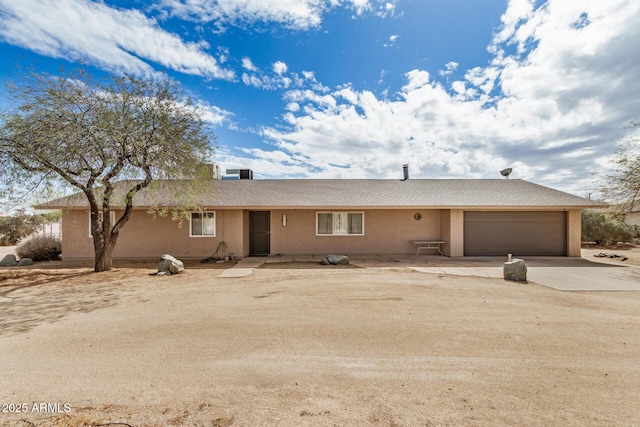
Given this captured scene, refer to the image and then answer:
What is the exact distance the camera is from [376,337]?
4438 millimetres

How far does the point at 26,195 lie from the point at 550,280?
605 inches

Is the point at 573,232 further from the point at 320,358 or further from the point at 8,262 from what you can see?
the point at 8,262

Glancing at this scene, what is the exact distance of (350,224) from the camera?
13617mm

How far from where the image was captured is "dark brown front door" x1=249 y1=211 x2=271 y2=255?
13719 mm

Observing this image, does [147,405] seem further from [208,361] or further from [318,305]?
[318,305]

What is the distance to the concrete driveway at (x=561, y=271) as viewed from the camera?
7.86m

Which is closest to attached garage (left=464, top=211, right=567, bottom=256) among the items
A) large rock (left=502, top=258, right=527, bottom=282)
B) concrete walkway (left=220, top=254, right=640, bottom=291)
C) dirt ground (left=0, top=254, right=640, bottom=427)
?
concrete walkway (left=220, top=254, right=640, bottom=291)

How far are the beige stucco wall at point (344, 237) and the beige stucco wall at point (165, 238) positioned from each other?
1.79 metres

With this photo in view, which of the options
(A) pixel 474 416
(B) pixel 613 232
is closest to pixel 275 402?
(A) pixel 474 416

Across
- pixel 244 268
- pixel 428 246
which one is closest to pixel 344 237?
pixel 428 246

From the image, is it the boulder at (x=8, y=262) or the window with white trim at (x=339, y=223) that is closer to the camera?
the boulder at (x=8, y=262)

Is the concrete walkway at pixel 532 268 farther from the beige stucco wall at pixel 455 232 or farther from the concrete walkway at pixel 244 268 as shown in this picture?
the beige stucco wall at pixel 455 232

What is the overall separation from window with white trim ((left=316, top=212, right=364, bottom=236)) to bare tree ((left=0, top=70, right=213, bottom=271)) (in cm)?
587

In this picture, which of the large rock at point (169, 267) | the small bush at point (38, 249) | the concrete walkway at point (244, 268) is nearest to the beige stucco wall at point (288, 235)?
the small bush at point (38, 249)
